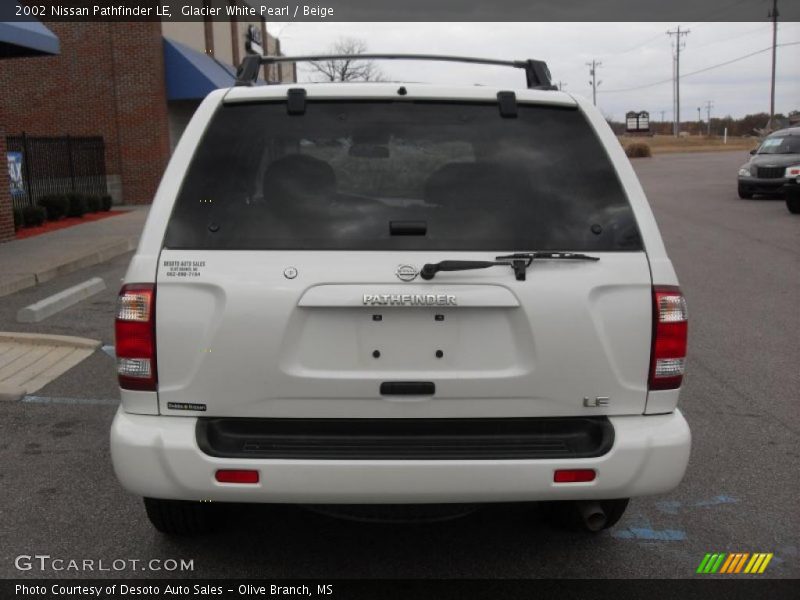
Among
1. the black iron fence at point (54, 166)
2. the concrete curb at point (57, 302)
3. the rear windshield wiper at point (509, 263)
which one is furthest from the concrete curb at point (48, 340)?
the black iron fence at point (54, 166)

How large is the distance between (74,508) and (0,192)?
41.1 ft

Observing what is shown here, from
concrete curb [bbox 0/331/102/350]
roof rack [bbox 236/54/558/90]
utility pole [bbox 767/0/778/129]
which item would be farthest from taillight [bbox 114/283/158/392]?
utility pole [bbox 767/0/778/129]

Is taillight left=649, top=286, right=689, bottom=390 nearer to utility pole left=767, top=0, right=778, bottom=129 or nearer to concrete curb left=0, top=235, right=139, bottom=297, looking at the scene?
concrete curb left=0, top=235, right=139, bottom=297

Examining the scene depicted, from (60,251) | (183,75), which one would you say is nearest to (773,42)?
(183,75)

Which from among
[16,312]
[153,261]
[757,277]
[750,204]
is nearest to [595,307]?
[153,261]

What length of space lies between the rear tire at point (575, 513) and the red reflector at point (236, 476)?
4.92ft

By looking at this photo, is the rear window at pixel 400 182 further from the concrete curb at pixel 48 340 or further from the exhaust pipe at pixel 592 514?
the concrete curb at pixel 48 340

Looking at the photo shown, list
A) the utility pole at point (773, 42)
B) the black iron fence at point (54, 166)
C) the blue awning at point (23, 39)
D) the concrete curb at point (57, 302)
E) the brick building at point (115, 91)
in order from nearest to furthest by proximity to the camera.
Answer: the concrete curb at point (57, 302) → the blue awning at point (23, 39) → the black iron fence at point (54, 166) → the brick building at point (115, 91) → the utility pole at point (773, 42)

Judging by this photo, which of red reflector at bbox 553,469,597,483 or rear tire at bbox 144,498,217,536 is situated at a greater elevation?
red reflector at bbox 553,469,597,483

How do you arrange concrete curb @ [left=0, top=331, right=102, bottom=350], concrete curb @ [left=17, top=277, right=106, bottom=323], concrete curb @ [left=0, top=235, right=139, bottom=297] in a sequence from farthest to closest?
concrete curb @ [left=0, top=235, right=139, bottom=297] < concrete curb @ [left=17, top=277, right=106, bottom=323] < concrete curb @ [left=0, top=331, right=102, bottom=350]

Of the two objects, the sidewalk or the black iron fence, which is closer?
the sidewalk

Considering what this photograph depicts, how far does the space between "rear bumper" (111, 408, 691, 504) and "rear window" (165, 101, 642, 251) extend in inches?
28.2

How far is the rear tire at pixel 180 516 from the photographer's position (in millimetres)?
3594

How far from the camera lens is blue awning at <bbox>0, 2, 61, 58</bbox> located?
41.8 ft
